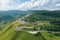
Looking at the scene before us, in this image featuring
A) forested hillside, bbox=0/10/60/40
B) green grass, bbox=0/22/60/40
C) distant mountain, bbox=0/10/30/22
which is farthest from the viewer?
distant mountain, bbox=0/10/30/22

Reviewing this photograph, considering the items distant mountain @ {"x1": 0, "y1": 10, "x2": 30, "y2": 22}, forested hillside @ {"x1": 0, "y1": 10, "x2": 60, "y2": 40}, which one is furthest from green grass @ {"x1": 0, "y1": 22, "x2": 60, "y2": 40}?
distant mountain @ {"x1": 0, "y1": 10, "x2": 30, "y2": 22}

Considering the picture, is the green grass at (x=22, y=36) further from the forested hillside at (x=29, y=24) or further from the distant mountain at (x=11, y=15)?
the distant mountain at (x=11, y=15)

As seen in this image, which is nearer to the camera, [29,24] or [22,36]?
[22,36]

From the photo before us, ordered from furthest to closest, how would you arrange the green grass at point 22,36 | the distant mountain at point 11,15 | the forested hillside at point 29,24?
the distant mountain at point 11,15
the forested hillside at point 29,24
the green grass at point 22,36

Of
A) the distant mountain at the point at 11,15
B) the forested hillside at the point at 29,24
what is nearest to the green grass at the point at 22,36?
the forested hillside at the point at 29,24

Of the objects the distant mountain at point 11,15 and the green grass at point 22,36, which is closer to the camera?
the green grass at point 22,36

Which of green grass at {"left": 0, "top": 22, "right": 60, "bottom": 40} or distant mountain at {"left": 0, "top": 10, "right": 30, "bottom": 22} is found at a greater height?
distant mountain at {"left": 0, "top": 10, "right": 30, "bottom": 22}

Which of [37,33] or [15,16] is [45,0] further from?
[37,33]

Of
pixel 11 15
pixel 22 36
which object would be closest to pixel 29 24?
pixel 22 36

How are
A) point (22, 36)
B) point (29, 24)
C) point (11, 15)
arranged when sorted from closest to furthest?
point (22, 36), point (29, 24), point (11, 15)

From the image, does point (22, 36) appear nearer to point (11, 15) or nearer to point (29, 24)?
point (29, 24)

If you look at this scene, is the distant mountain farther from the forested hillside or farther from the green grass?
the green grass
